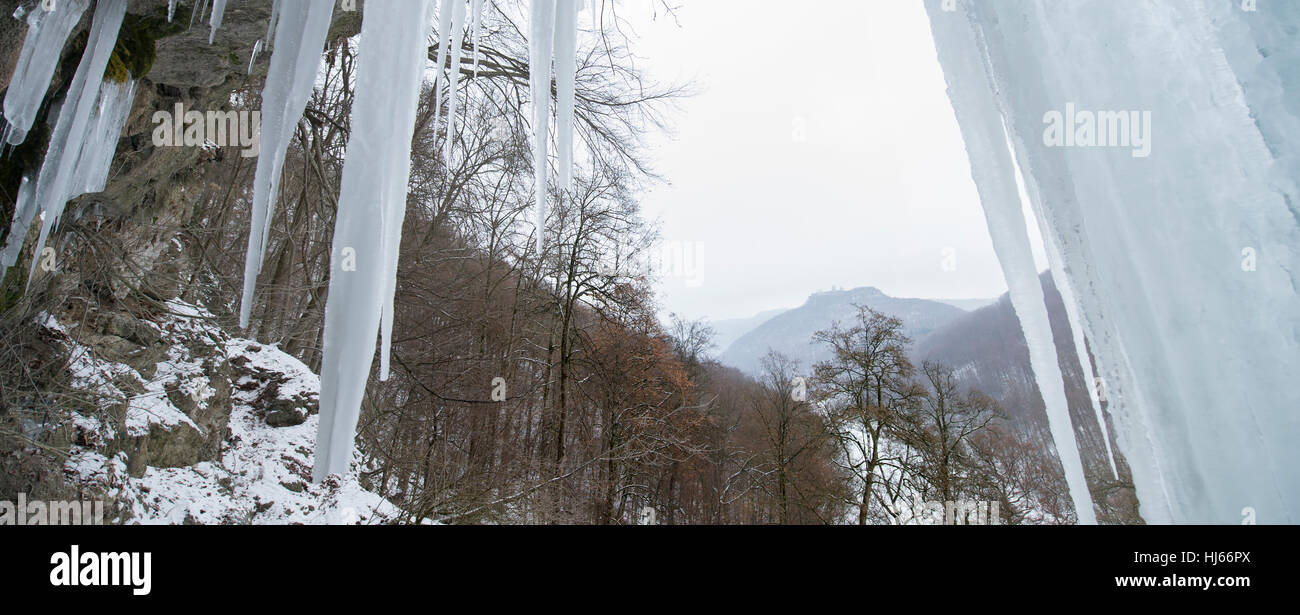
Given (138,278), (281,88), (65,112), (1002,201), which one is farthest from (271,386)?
(1002,201)

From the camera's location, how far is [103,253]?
4.39m

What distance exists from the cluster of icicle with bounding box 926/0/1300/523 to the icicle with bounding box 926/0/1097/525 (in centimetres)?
10

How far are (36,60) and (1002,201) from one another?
422 centimetres

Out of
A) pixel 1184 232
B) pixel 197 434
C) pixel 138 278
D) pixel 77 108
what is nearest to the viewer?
pixel 1184 232

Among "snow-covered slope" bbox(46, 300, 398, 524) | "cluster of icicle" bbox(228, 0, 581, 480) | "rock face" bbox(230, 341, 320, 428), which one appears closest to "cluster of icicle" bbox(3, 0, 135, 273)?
"snow-covered slope" bbox(46, 300, 398, 524)

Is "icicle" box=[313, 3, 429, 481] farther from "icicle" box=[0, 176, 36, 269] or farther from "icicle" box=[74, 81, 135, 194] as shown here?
"icicle" box=[0, 176, 36, 269]

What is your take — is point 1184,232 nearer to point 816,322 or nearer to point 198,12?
point 198,12

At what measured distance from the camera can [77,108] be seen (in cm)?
308

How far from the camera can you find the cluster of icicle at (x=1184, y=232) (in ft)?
2.81

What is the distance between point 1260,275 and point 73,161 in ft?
15.5

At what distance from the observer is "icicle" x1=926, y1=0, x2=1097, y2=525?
1.16 metres

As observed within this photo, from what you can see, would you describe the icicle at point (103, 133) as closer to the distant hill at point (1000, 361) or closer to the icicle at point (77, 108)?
the icicle at point (77, 108)
